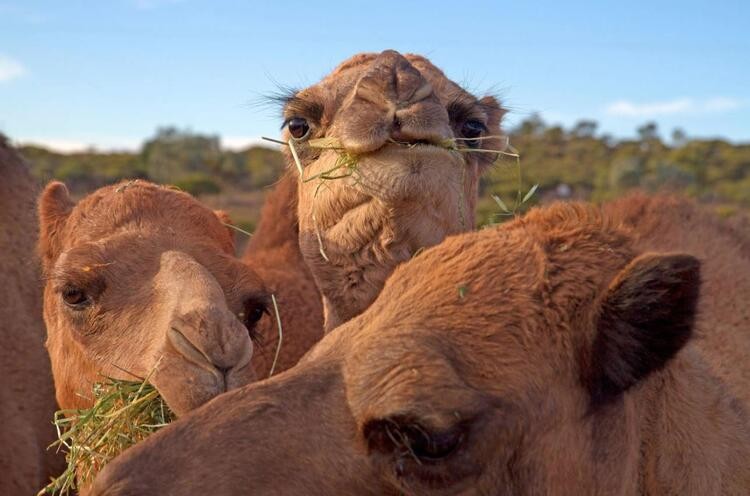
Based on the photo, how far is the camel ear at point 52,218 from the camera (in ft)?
16.7

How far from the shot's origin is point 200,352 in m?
3.77

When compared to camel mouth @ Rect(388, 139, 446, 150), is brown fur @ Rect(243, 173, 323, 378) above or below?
below

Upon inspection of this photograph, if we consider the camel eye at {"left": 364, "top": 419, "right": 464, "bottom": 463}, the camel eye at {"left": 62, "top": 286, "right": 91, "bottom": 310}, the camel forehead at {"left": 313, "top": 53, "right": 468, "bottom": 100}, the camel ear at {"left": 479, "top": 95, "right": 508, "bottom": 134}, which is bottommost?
the camel eye at {"left": 62, "top": 286, "right": 91, "bottom": 310}

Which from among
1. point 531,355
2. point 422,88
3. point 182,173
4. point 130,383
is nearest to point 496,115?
point 422,88

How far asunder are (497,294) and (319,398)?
24.3 inches

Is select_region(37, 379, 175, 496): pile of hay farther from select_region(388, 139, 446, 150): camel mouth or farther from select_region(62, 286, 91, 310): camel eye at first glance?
select_region(388, 139, 446, 150): camel mouth

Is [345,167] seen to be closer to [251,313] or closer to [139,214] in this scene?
[251,313]

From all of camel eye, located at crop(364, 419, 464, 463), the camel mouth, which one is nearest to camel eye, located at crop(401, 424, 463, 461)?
camel eye, located at crop(364, 419, 464, 463)

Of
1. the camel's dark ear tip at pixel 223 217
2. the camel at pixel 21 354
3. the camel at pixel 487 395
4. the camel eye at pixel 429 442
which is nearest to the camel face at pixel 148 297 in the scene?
the camel's dark ear tip at pixel 223 217

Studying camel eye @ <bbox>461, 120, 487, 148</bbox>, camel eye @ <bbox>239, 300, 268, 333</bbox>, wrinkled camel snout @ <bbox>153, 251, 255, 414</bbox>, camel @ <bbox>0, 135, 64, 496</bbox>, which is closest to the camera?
wrinkled camel snout @ <bbox>153, 251, 255, 414</bbox>

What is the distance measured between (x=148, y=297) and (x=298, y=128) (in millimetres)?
1316

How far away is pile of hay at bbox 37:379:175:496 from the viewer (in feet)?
12.6

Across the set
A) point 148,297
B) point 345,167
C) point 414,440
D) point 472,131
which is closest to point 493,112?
point 472,131

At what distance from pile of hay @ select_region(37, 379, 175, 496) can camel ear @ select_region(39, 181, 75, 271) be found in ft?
4.44
